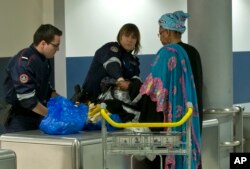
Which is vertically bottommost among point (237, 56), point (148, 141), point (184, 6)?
point (148, 141)

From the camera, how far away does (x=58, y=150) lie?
10.7ft

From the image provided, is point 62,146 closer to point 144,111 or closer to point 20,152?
point 20,152

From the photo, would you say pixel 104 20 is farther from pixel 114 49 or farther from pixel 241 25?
pixel 241 25

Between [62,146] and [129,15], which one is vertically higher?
[129,15]

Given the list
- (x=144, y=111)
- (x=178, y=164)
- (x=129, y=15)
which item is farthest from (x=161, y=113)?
(x=129, y=15)

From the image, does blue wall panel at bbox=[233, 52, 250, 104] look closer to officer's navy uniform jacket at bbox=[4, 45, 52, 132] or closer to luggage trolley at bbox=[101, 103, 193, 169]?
officer's navy uniform jacket at bbox=[4, 45, 52, 132]

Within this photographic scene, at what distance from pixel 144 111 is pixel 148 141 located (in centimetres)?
63

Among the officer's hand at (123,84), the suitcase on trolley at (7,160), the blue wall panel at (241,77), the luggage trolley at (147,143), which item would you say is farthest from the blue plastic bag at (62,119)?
the blue wall panel at (241,77)

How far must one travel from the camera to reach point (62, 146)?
324 centimetres

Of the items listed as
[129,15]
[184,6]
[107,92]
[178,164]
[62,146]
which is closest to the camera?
[62,146]

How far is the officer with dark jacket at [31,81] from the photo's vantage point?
3.75 metres

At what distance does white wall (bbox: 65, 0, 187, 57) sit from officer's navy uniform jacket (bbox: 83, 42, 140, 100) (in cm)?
207

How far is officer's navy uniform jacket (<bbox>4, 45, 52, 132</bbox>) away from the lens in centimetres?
374

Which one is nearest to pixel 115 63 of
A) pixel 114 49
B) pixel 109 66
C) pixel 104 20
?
pixel 109 66
